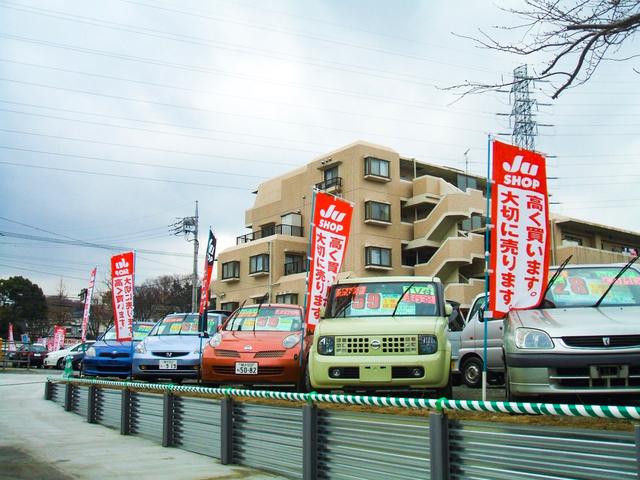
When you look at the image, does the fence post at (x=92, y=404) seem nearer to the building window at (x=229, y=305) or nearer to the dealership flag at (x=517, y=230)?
the dealership flag at (x=517, y=230)

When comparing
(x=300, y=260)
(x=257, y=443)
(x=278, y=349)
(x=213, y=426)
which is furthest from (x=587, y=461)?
(x=300, y=260)

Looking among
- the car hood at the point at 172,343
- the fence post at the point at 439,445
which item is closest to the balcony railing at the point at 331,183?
the car hood at the point at 172,343

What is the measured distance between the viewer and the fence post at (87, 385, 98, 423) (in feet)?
34.3

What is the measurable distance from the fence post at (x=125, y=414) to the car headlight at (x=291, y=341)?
2.38 metres

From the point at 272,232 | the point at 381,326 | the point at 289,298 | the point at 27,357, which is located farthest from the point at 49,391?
the point at 272,232

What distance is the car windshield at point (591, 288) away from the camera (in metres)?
7.12

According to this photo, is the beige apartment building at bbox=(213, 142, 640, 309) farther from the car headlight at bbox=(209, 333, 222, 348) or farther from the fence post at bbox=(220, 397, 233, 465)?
the fence post at bbox=(220, 397, 233, 465)

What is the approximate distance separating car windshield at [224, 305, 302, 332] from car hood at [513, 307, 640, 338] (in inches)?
180

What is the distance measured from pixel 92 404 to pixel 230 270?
35.2 metres

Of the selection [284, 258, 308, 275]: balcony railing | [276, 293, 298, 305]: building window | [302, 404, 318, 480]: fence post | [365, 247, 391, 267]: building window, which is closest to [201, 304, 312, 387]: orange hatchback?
[302, 404, 318, 480]: fence post

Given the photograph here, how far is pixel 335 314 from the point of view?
340 inches

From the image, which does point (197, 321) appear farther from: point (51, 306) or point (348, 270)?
point (51, 306)

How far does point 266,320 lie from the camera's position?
10648 mm

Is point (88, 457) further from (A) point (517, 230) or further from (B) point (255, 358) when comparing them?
(A) point (517, 230)
